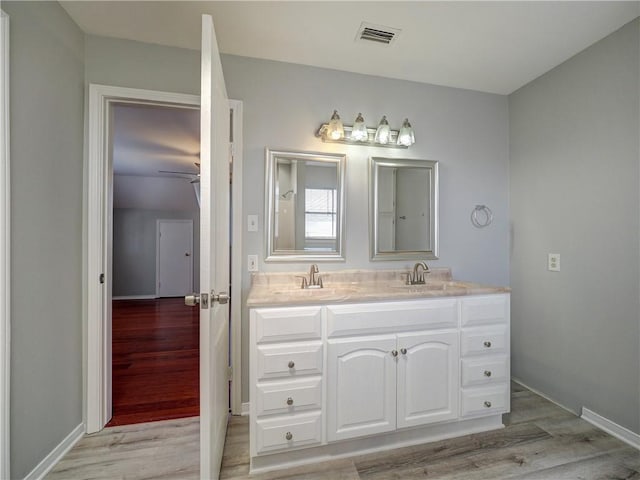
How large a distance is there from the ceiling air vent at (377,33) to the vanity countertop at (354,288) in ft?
4.74

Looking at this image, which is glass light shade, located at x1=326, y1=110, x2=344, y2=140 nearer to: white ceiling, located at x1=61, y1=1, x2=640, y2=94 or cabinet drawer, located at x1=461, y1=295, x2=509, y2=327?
white ceiling, located at x1=61, y1=1, x2=640, y2=94

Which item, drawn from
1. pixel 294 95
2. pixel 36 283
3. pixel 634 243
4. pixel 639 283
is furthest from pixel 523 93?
pixel 36 283

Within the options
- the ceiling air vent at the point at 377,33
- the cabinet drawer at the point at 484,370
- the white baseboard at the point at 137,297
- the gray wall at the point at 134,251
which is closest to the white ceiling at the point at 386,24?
the ceiling air vent at the point at 377,33

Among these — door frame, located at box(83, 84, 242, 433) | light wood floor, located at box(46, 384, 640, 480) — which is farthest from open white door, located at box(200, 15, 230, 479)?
door frame, located at box(83, 84, 242, 433)

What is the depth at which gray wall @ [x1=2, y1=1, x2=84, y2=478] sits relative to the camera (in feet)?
4.01

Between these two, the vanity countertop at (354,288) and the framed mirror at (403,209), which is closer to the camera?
the vanity countertop at (354,288)

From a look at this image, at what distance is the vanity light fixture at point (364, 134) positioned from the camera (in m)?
1.93

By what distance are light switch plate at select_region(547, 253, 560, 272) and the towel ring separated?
1.55 feet

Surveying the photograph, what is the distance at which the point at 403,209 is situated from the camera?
7.07 ft

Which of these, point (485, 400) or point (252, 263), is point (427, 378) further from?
point (252, 263)

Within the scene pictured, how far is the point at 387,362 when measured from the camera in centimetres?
153

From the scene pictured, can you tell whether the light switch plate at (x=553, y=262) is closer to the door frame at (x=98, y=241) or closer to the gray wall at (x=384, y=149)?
the gray wall at (x=384, y=149)

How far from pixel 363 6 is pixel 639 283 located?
2077mm

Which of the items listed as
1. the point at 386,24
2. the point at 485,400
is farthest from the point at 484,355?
the point at 386,24
